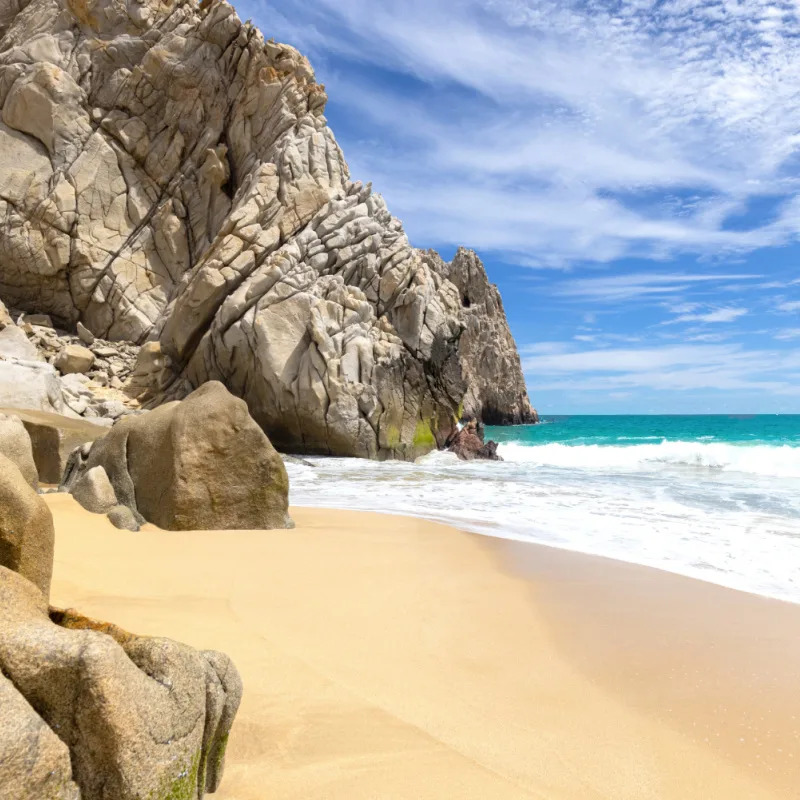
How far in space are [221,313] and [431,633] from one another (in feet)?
59.7

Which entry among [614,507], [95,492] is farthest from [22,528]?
[614,507]

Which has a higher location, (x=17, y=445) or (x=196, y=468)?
(x=17, y=445)

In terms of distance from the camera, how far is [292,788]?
6.64 feet

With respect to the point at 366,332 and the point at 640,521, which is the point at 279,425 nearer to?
the point at 366,332

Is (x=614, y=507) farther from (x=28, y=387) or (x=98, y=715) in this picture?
(x=28, y=387)

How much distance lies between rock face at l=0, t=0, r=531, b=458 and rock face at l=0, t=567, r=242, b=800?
17.9 m

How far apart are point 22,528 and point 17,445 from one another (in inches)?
121

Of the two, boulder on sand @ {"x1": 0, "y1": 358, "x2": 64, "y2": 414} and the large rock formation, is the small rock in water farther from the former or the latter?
the large rock formation

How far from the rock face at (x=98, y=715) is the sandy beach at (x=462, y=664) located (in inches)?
15.0

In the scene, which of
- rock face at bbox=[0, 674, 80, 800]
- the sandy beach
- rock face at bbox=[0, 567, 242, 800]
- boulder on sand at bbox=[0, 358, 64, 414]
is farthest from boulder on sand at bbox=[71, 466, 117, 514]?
boulder on sand at bbox=[0, 358, 64, 414]

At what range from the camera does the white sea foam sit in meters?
6.05

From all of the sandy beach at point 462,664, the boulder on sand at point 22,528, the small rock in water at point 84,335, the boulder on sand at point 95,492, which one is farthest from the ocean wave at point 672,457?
the small rock in water at point 84,335

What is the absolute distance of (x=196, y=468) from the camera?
6168 millimetres

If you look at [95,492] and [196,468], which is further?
[196,468]
